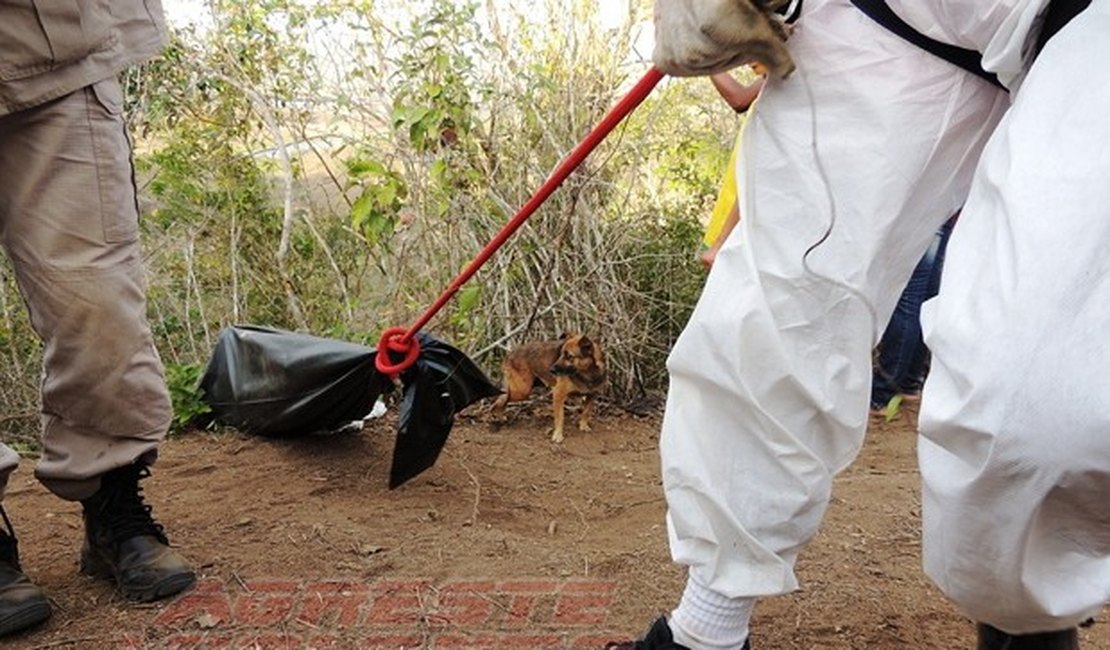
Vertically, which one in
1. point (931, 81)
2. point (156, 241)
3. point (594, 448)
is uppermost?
point (931, 81)

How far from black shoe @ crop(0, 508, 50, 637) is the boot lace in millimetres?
210

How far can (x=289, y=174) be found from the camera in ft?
17.6

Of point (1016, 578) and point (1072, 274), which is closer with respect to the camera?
point (1072, 274)

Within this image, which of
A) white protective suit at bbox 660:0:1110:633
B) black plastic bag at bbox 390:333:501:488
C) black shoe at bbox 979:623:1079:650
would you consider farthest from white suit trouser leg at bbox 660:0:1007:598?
black plastic bag at bbox 390:333:501:488

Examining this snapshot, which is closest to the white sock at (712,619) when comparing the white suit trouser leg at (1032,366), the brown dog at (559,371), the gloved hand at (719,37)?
the white suit trouser leg at (1032,366)

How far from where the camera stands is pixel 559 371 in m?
4.33

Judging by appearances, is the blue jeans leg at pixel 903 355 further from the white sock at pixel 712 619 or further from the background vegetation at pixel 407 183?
the white sock at pixel 712 619

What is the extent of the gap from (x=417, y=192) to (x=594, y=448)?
142 centimetres

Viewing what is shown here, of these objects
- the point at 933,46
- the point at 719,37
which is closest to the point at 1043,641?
the point at 933,46

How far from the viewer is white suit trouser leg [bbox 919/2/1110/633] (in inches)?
50.4

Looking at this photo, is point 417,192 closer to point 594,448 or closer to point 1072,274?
point 594,448

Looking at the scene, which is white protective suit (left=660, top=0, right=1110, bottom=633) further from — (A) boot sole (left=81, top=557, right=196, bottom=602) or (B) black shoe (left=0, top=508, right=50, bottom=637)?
(B) black shoe (left=0, top=508, right=50, bottom=637)

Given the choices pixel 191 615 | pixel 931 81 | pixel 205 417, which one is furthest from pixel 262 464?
pixel 931 81

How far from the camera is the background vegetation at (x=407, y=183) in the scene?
466 centimetres
